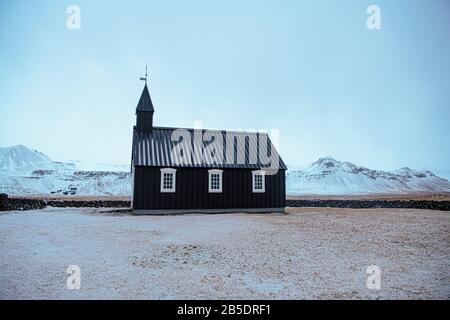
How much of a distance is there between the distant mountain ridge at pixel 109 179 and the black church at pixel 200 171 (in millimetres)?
65930

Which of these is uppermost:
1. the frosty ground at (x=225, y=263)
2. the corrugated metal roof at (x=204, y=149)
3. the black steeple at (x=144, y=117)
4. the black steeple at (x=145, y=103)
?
the black steeple at (x=145, y=103)

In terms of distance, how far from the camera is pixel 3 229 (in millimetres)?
13445

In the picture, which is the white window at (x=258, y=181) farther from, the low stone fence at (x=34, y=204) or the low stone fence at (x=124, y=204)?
the low stone fence at (x=34, y=204)

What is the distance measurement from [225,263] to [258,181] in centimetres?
1718

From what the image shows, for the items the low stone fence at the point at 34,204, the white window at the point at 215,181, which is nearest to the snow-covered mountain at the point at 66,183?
the low stone fence at the point at 34,204

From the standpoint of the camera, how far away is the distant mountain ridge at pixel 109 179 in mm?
89562

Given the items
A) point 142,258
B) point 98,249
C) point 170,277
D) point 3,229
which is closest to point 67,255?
point 98,249

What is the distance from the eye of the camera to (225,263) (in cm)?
787

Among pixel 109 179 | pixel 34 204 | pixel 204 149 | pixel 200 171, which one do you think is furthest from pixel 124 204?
pixel 109 179

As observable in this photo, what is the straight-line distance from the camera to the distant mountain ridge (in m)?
89.6

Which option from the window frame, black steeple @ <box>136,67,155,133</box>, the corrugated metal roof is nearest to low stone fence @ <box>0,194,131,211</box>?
black steeple @ <box>136,67,155,133</box>

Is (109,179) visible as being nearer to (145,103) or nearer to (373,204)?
(145,103)

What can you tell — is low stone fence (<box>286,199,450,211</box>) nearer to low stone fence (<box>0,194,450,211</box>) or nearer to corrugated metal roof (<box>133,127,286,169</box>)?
low stone fence (<box>0,194,450,211</box>)
